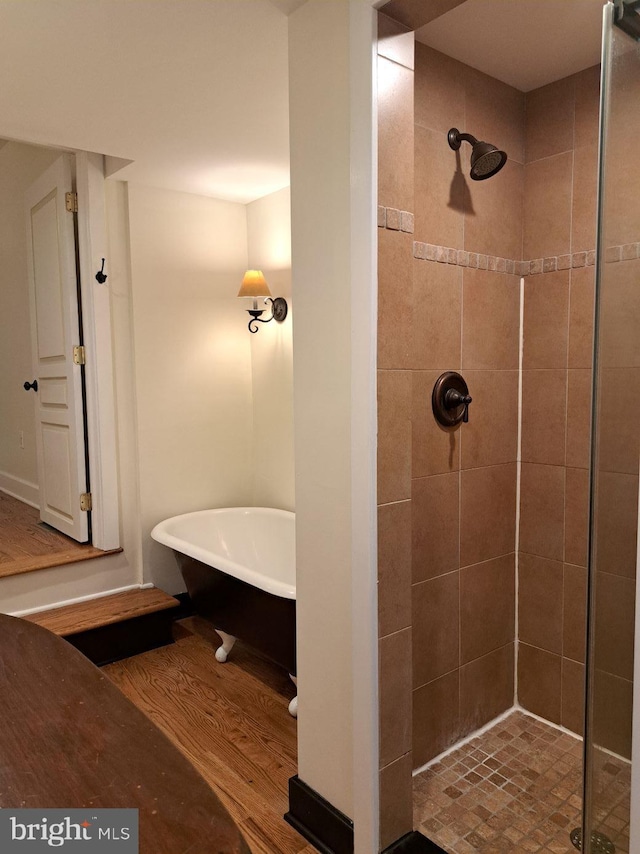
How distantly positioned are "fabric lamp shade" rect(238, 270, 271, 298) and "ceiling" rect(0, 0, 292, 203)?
21.8 inches

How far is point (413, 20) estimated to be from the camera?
1.54 meters

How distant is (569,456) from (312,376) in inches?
43.0

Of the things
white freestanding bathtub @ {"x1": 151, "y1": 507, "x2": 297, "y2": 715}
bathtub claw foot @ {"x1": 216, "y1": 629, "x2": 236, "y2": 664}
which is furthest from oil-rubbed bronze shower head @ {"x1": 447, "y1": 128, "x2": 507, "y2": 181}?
bathtub claw foot @ {"x1": 216, "y1": 629, "x2": 236, "y2": 664}

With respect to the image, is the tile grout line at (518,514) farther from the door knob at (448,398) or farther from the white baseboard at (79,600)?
the white baseboard at (79,600)

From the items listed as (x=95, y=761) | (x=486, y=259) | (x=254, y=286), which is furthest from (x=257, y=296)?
(x=95, y=761)

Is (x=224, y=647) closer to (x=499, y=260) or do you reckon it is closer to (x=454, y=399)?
(x=454, y=399)

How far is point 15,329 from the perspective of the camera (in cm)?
478

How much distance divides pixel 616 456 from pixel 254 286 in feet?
8.79

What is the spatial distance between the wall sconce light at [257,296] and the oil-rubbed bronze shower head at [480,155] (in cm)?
156

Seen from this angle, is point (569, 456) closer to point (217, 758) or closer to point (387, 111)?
point (387, 111)

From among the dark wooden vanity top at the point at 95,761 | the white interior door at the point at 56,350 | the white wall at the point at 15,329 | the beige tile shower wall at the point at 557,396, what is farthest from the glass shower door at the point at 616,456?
the white wall at the point at 15,329

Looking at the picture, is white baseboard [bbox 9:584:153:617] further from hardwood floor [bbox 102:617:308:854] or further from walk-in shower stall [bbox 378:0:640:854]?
walk-in shower stall [bbox 378:0:640:854]

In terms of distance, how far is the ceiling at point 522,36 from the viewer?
1748mm

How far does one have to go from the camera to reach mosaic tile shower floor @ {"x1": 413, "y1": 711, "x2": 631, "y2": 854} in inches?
69.9
